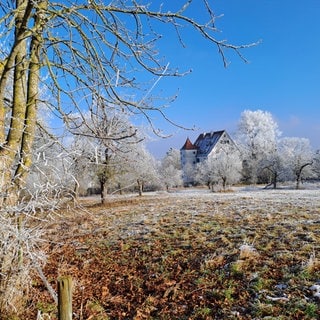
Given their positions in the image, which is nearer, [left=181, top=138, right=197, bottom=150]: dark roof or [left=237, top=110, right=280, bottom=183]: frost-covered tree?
[left=237, top=110, right=280, bottom=183]: frost-covered tree

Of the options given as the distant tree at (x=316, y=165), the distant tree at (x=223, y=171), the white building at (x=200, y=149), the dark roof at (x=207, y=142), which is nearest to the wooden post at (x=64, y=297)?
the distant tree at (x=223, y=171)

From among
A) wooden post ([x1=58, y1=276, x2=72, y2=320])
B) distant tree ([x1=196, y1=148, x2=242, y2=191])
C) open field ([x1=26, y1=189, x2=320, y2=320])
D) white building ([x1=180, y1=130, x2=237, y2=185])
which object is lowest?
open field ([x1=26, y1=189, x2=320, y2=320])

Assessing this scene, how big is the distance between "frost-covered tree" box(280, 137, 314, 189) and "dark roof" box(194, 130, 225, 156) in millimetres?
12769

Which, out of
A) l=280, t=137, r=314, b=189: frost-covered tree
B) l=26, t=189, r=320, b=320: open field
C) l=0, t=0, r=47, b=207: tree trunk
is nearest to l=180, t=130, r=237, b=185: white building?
l=280, t=137, r=314, b=189: frost-covered tree

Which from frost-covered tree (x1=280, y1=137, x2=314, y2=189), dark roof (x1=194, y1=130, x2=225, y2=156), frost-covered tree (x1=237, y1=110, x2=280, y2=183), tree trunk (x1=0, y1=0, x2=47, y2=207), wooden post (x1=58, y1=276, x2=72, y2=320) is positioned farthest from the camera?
dark roof (x1=194, y1=130, x2=225, y2=156)

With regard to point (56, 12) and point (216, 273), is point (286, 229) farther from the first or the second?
point (56, 12)

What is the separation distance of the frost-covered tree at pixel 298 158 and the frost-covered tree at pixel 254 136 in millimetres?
3882

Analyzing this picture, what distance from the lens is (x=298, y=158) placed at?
120 feet

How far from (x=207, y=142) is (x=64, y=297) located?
5529 cm

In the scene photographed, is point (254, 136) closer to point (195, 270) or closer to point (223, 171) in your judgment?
point (223, 171)

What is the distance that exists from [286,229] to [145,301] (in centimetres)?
427

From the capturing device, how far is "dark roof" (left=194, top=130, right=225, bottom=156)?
5425cm

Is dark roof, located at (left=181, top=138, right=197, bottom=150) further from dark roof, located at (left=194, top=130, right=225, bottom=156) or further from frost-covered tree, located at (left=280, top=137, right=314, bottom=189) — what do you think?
frost-covered tree, located at (left=280, top=137, right=314, bottom=189)

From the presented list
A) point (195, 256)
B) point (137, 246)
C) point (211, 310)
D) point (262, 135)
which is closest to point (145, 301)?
point (211, 310)
